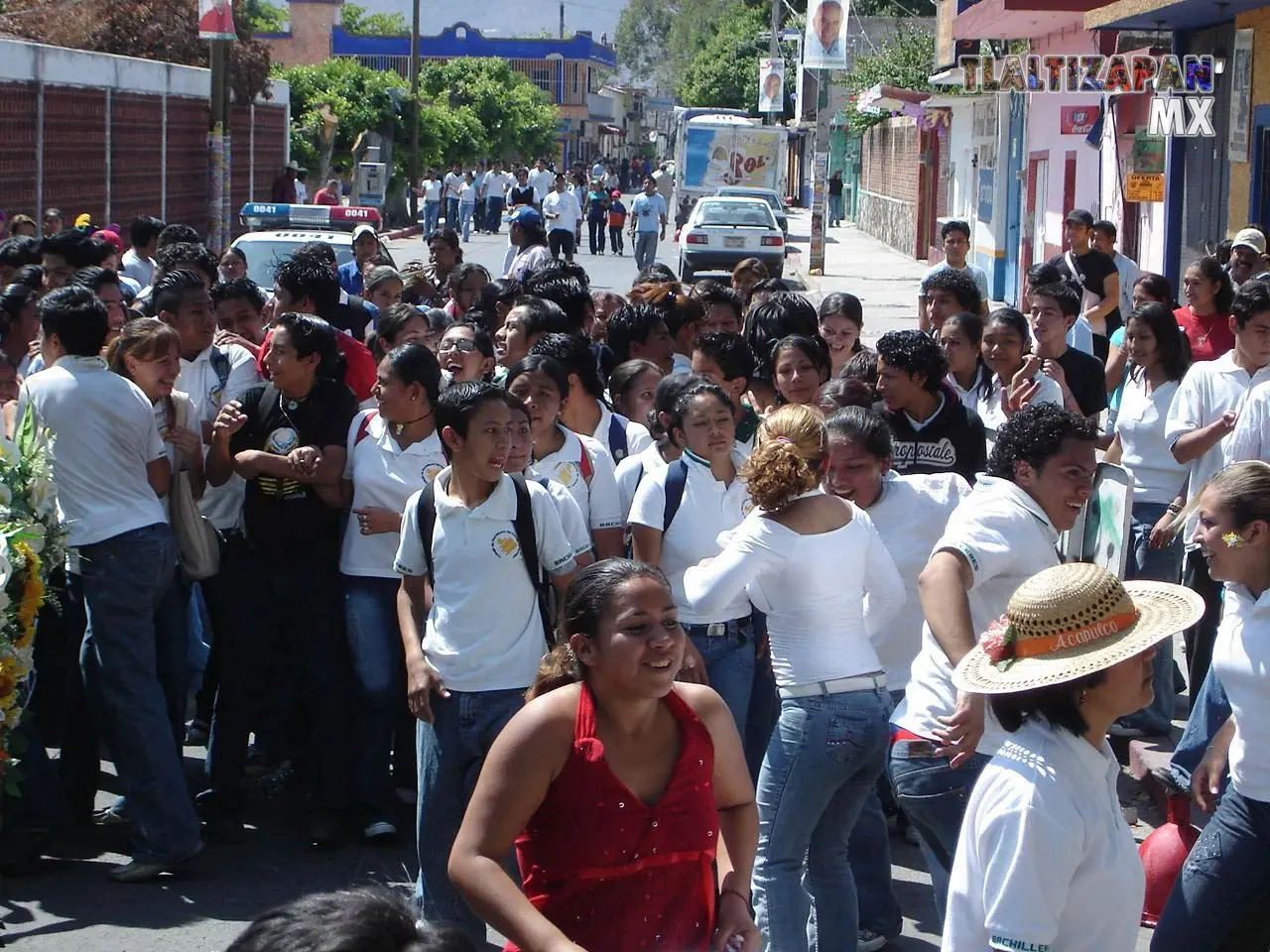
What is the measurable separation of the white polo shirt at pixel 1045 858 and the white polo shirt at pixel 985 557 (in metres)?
1.04

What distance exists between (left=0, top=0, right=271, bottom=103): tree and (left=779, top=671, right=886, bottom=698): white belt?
90.0 ft

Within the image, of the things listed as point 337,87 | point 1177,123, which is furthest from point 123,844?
point 337,87

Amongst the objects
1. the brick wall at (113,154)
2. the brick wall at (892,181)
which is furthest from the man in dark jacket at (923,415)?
the brick wall at (892,181)

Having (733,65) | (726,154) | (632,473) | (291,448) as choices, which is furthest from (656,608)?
(733,65)

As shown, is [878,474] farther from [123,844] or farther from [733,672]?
[123,844]

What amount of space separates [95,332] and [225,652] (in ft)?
4.59

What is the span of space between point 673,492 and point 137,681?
6.63 ft

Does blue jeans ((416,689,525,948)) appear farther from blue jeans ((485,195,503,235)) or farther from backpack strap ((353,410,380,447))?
blue jeans ((485,195,503,235))

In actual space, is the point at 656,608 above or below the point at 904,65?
below

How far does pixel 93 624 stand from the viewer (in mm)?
5941

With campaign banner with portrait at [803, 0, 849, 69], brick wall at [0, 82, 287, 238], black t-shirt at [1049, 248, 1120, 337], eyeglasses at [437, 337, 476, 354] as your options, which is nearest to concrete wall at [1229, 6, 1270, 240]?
black t-shirt at [1049, 248, 1120, 337]

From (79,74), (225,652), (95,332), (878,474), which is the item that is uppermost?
→ (79,74)

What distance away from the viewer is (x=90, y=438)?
5.83m

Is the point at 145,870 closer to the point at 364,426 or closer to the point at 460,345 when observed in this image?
the point at 364,426
